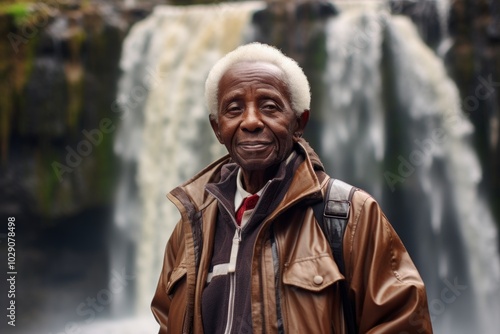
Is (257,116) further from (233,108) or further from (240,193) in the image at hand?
(240,193)

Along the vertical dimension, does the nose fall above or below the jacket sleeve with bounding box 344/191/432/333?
above

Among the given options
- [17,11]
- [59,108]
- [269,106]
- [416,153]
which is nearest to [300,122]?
[269,106]

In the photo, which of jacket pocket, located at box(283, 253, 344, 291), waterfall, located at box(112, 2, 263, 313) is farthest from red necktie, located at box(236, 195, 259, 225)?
waterfall, located at box(112, 2, 263, 313)

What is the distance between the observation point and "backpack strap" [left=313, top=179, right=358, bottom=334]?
Result: 1.83 m

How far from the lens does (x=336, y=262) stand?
Result: 1828 millimetres

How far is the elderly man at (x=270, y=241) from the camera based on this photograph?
1.77 metres

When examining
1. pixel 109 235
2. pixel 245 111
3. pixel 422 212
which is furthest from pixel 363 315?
pixel 109 235

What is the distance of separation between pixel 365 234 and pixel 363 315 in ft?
0.75

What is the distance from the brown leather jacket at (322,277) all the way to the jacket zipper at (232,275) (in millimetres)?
101

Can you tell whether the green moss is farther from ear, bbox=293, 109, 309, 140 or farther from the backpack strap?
the backpack strap

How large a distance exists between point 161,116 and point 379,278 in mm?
8309

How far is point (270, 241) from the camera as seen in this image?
188 cm

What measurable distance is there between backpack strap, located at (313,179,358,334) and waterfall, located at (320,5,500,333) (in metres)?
7.42

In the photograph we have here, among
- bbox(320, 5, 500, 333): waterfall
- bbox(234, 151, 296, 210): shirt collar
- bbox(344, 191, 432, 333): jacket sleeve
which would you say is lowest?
bbox(344, 191, 432, 333): jacket sleeve
